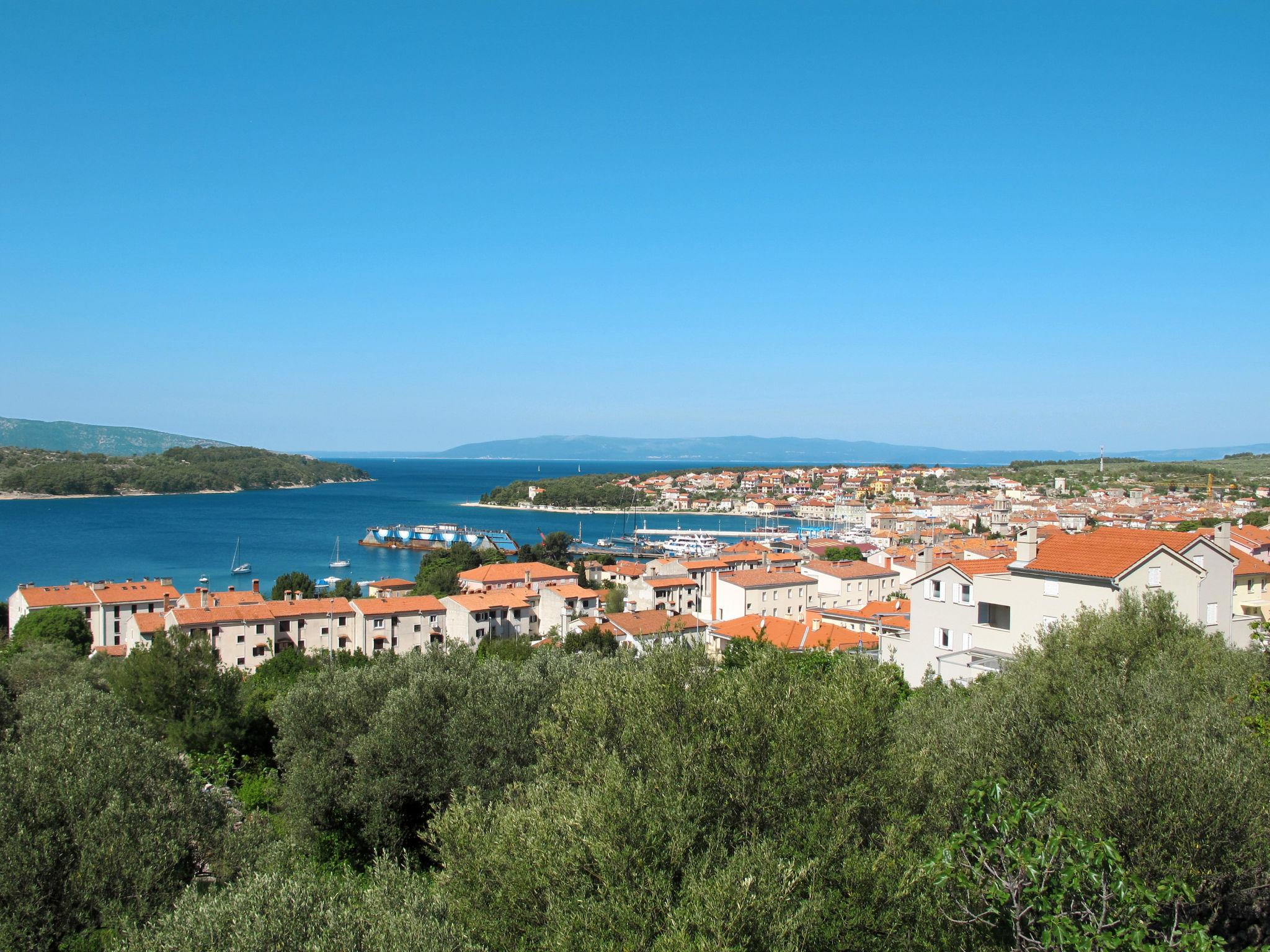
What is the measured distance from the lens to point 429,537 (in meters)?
88.2

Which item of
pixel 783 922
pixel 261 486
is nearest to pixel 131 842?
pixel 783 922

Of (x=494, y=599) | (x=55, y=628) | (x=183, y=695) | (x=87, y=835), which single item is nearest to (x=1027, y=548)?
(x=87, y=835)

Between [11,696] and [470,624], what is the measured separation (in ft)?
62.7

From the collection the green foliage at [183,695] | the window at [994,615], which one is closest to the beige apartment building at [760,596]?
A: the window at [994,615]

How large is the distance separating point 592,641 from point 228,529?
79.2 m

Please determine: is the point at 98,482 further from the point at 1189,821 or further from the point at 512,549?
the point at 1189,821

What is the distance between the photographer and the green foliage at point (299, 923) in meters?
5.07

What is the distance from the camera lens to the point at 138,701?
59.8ft

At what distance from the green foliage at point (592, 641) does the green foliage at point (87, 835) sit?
14.8 metres

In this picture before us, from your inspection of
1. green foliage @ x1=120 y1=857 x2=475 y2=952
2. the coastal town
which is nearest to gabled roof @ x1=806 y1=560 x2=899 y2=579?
the coastal town

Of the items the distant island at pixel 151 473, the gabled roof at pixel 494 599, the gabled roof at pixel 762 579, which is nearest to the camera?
the gabled roof at pixel 762 579

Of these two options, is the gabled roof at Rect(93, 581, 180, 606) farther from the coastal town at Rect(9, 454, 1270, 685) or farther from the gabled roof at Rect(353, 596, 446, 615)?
the gabled roof at Rect(353, 596, 446, 615)

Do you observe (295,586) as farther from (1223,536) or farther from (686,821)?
(686,821)

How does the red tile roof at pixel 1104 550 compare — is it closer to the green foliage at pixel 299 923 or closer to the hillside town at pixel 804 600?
the hillside town at pixel 804 600
